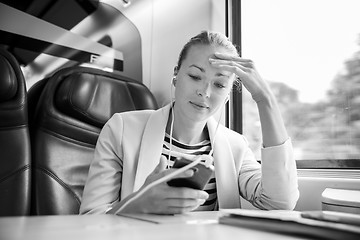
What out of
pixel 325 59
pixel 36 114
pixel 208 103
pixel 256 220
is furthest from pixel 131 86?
pixel 256 220

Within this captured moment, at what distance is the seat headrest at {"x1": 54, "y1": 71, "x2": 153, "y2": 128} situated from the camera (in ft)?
4.50

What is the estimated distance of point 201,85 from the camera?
116 cm

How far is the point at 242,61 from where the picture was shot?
1.16 metres

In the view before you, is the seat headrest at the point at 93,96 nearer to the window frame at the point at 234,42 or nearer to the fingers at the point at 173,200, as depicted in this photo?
the window frame at the point at 234,42

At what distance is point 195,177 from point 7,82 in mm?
826

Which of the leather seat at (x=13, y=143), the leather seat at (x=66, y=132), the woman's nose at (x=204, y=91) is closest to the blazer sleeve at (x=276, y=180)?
the woman's nose at (x=204, y=91)

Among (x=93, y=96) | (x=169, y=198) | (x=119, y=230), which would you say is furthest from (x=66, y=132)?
(x=119, y=230)

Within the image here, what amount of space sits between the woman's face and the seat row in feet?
1.43

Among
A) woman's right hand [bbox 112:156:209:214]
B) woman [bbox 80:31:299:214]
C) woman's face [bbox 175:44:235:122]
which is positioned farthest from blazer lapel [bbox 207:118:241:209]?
woman's right hand [bbox 112:156:209:214]

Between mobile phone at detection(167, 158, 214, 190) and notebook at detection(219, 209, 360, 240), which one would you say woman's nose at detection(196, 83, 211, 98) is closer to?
mobile phone at detection(167, 158, 214, 190)

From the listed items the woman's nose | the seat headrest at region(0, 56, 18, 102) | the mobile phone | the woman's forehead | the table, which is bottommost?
the table

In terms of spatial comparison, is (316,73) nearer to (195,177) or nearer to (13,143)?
(195,177)

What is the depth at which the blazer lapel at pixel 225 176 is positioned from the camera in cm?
118

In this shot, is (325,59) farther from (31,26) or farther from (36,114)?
(31,26)
